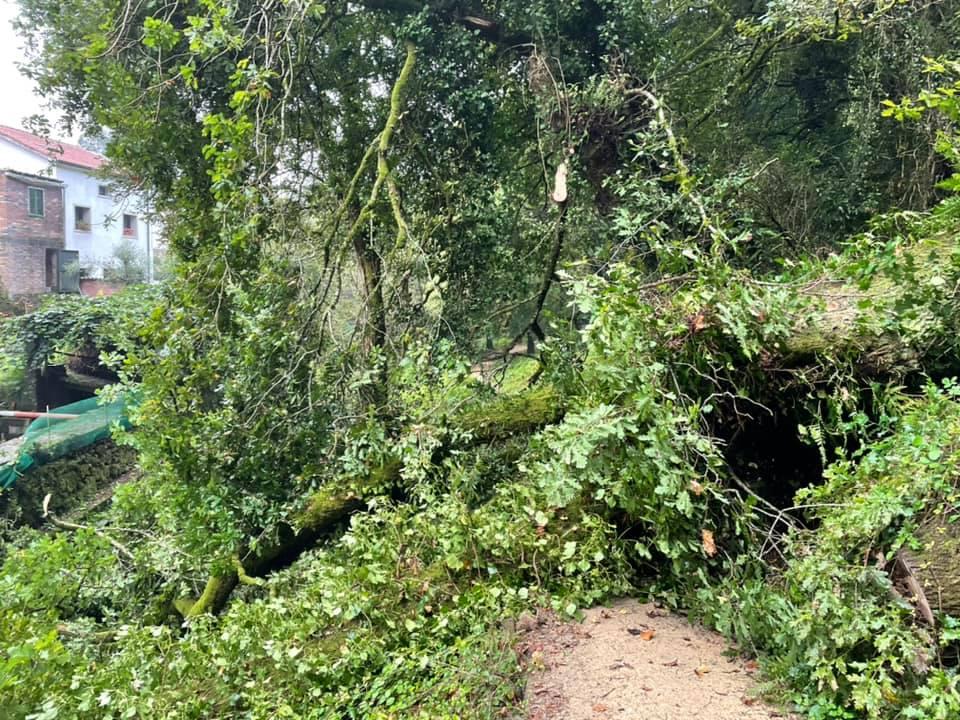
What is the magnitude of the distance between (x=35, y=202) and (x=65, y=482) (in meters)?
17.2

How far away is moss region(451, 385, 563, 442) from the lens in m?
5.25

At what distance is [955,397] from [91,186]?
30.1m

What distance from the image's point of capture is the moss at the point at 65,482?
9.77 meters

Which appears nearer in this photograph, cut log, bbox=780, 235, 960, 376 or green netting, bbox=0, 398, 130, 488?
cut log, bbox=780, 235, 960, 376

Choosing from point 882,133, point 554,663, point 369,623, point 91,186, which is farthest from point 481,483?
point 91,186

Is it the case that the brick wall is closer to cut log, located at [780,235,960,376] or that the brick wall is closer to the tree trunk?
the tree trunk

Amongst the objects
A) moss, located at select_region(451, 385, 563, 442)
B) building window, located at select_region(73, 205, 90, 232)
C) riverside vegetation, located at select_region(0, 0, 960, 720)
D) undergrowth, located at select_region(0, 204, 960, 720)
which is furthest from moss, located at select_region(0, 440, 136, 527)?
building window, located at select_region(73, 205, 90, 232)

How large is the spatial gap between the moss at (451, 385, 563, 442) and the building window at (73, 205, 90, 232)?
26039 mm

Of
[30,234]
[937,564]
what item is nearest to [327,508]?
[937,564]

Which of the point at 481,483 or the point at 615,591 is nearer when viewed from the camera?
the point at 615,591

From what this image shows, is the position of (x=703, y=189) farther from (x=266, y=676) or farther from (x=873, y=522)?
(x=266, y=676)

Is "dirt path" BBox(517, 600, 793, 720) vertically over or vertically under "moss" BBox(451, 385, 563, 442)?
under

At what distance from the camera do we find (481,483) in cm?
509

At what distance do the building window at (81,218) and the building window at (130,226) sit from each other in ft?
4.45
